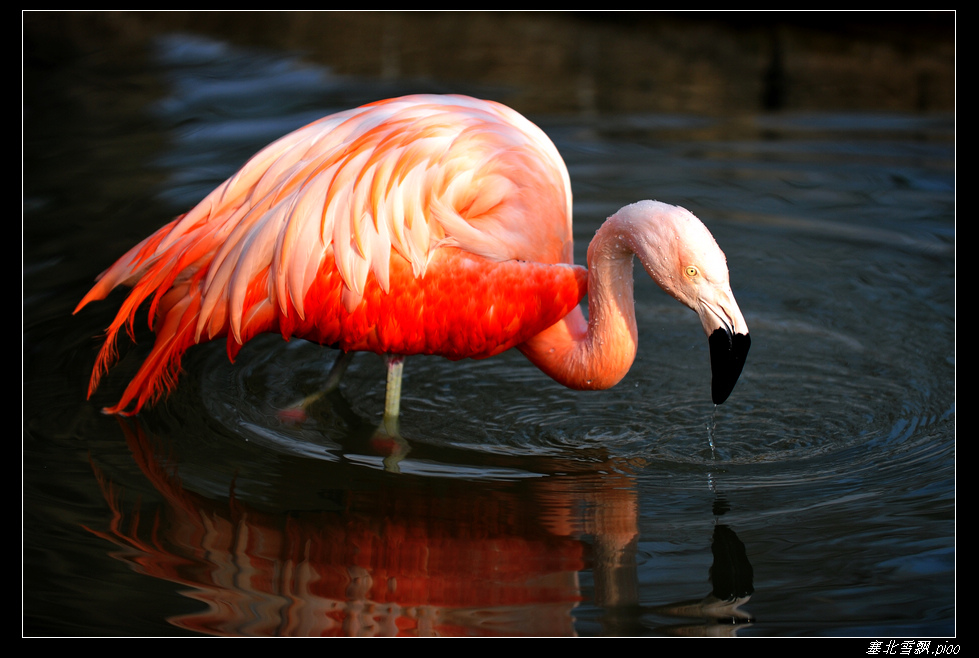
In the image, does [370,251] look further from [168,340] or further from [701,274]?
[701,274]

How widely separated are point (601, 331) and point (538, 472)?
0.57 meters

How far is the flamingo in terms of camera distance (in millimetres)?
3434

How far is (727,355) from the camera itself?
326 centimetres

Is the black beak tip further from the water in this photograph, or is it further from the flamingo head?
the water

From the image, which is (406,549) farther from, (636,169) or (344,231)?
(636,169)

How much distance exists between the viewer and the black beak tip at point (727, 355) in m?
3.24

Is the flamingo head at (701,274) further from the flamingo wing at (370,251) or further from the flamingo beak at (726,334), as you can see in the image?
the flamingo wing at (370,251)

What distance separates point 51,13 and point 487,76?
14.6 feet

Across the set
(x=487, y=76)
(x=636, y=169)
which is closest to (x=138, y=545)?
(x=636, y=169)

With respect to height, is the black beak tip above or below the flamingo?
below

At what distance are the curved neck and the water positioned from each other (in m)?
0.24

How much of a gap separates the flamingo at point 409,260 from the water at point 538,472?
32cm

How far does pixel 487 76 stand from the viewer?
799cm

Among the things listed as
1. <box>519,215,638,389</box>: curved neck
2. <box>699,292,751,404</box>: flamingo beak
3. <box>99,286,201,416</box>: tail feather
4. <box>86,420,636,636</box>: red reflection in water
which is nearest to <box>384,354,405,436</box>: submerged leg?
<box>86,420,636,636</box>: red reflection in water
